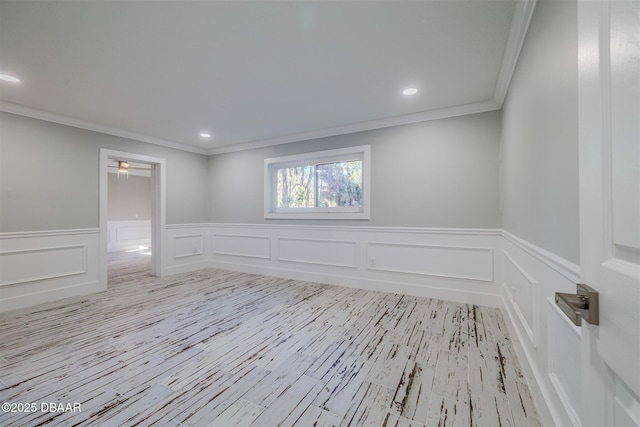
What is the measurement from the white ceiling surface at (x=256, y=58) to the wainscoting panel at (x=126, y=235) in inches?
A: 202

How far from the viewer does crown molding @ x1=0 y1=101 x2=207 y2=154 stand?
9.75 feet

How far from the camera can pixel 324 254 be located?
399 centimetres

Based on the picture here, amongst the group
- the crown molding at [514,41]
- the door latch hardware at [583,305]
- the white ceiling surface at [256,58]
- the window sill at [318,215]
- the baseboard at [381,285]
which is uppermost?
the white ceiling surface at [256,58]

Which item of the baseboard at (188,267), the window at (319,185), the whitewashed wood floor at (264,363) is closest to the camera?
the whitewashed wood floor at (264,363)

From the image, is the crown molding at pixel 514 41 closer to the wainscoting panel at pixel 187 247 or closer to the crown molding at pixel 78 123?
the crown molding at pixel 78 123

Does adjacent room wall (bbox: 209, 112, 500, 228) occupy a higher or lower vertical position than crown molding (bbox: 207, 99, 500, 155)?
lower

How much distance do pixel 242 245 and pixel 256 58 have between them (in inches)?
132

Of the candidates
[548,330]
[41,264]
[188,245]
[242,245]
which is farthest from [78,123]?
[548,330]

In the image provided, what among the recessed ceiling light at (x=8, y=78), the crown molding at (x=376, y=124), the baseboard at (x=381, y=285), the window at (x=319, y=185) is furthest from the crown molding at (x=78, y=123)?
the baseboard at (x=381, y=285)

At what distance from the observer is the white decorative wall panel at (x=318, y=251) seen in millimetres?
3824

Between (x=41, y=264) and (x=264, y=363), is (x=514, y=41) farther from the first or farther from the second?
(x=41, y=264)

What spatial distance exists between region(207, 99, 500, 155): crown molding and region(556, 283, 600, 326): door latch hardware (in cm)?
300

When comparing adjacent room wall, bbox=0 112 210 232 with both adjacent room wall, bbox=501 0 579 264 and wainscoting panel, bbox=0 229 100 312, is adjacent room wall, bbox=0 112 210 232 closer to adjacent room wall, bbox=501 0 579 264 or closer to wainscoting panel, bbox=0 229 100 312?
wainscoting panel, bbox=0 229 100 312

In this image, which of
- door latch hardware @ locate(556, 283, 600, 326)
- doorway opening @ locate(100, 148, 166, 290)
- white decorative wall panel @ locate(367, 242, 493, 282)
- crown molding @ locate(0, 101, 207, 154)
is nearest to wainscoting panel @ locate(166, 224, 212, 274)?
doorway opening @ locate(100, 148, 166, 290)
